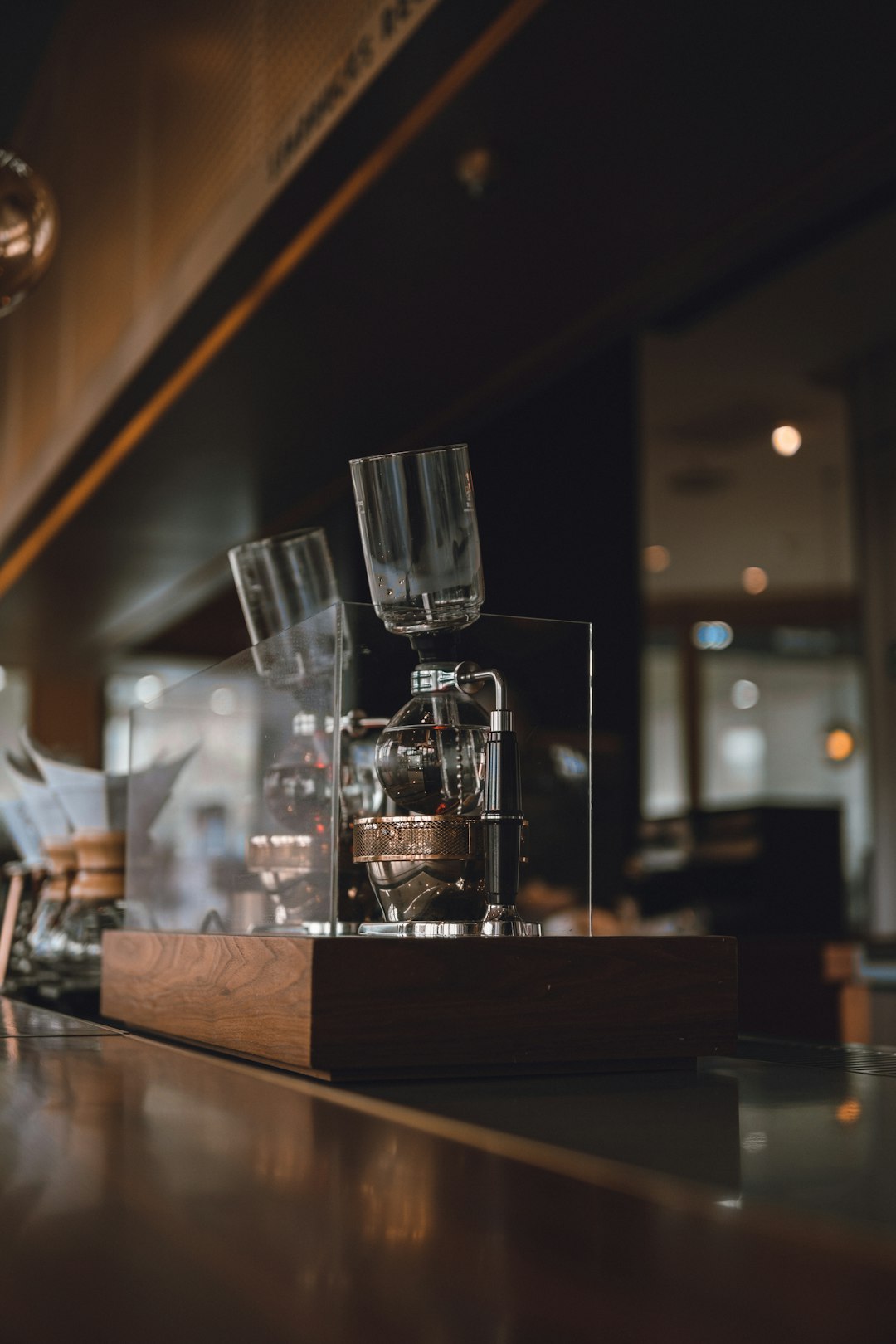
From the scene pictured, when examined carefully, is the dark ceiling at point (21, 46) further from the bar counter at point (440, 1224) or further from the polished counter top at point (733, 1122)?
the bar counter at point (440, 1224)

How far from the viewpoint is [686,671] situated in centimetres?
1279

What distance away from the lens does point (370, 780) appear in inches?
46.2

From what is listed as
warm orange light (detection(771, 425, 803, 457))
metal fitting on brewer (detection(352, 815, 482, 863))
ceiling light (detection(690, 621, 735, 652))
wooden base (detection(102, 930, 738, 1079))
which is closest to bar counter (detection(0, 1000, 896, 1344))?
wooden base (detection(102, 930, 738, 1079))

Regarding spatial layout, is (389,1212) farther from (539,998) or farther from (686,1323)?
(539,998)

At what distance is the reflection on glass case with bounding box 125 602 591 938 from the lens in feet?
3.37

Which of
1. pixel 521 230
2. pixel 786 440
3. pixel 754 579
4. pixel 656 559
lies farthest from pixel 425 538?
pixel 754 579

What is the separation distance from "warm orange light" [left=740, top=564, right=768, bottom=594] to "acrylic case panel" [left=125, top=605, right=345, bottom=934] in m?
9.45

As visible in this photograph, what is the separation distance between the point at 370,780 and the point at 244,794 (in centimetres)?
15

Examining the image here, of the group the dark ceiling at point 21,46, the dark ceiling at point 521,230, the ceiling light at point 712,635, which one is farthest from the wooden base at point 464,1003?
the ceiling light at point 712,635

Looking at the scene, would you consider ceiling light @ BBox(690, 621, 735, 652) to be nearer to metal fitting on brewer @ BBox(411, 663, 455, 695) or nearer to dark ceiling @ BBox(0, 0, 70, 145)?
dark ceiling @ BBox(0, 0, 70, 145)

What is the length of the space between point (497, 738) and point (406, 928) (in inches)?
6.1

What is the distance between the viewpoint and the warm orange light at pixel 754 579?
35.1 feet

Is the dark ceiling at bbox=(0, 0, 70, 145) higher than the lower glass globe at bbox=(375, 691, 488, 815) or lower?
higher

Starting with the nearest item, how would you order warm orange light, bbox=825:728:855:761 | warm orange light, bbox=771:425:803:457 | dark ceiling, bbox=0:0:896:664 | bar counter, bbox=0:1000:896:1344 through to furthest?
1. bar counter, bbox=0:1000:896:1344
2. dark ceiling, bbox=0:0:896:664
3. warm orange light, bbox=771:425:803:457
4. warm orange light, bbox=825:728:855:761
